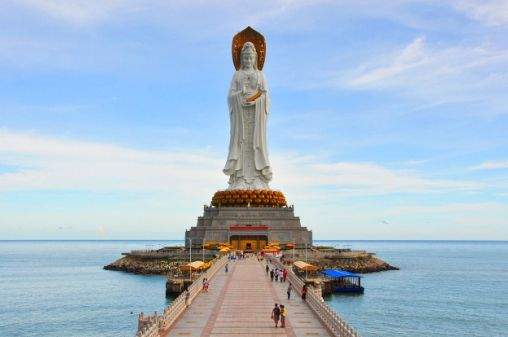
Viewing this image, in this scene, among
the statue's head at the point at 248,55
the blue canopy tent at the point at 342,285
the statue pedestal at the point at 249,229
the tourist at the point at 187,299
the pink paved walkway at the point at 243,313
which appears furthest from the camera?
the statue's head at the point at 248,55

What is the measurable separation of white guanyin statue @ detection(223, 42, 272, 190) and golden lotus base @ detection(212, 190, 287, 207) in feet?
6.58

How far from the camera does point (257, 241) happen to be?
62094 millimetres

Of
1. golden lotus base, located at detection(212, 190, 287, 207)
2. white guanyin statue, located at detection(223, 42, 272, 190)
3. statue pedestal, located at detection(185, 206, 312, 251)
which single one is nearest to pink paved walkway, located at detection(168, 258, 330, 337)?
statue pedestal, located at detection(185, 206, 312, 251)

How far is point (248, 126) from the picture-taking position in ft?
227

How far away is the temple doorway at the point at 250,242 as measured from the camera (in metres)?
61.8

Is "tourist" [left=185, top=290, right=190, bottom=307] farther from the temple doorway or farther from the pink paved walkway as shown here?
the temple doorway

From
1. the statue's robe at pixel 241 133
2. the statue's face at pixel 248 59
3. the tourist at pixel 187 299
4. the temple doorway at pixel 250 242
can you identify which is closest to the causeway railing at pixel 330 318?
the tourist at pixel 187 299

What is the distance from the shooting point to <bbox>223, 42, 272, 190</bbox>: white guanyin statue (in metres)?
68.1

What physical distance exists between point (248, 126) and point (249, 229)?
13.2 meters

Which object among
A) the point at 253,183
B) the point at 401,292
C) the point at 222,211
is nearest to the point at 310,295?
the point at 401,292

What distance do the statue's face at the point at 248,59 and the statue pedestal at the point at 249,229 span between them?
16.4 m

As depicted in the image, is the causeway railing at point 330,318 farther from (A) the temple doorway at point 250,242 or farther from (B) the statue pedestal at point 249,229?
(A) the temple doorway at point 250,242

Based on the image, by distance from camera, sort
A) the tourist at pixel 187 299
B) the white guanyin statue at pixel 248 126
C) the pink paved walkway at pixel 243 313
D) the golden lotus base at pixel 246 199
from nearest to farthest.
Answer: the pink paved walkway at pixel 243 313
the tourist at pixel 187 299
the golden lotus base at pixel 246 199
the white guanyin statue at pixel 248 126

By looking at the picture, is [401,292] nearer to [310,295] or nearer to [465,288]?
[465,288]
